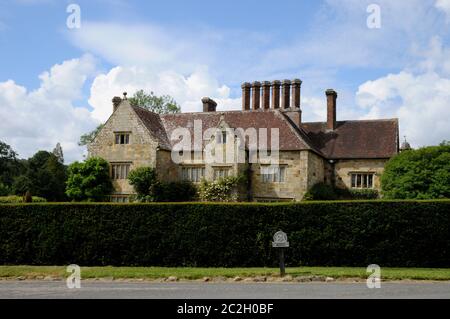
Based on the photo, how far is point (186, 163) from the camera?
43281mm

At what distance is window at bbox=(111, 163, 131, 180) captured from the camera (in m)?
42.9

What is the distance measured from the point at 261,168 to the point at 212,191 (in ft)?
14.0

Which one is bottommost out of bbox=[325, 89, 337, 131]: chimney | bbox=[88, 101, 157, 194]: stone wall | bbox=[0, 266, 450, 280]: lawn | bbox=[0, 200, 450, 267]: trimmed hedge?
bbox=[0, 266, 450, 280]: lawn

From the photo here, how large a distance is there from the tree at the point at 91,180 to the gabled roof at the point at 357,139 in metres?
16.9

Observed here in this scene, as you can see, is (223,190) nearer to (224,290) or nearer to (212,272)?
(212,272)

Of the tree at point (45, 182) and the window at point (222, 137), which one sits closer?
the window at point (222, 137)

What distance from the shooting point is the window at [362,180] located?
4359cm

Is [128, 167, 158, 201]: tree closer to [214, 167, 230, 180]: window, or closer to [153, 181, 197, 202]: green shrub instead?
[153, 181, 197, 202]: green shrub

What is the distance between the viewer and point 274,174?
137ft

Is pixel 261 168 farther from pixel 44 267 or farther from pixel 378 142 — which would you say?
pixel 44 267

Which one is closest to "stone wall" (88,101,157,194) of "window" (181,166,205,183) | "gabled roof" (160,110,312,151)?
"window" (181,166,205,183)

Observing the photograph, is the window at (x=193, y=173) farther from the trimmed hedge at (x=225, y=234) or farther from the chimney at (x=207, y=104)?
the trimmed hedge at (x=225, y=234)

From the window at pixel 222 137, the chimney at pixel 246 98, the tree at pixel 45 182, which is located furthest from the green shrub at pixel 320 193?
the tree at pixel 45 182

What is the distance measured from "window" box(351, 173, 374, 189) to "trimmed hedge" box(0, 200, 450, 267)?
808 inches
